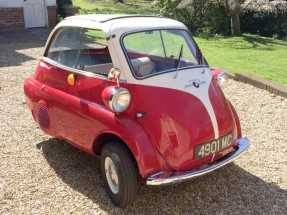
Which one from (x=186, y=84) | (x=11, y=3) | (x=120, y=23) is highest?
(x=11, y=3)

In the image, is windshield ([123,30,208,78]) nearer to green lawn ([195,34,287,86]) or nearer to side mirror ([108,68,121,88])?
side mirror ([108,68,121,88])

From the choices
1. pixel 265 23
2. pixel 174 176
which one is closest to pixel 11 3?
pixel 265 23

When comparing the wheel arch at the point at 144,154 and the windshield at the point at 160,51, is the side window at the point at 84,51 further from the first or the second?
the wheel arch at the point at 144,154

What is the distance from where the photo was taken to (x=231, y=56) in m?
9.20

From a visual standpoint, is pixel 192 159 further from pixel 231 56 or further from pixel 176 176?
pixel 231 56

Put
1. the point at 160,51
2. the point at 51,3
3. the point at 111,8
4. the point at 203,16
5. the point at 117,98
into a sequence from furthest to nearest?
the point at 111,8
the point at 51,3
the point at 203,16
the point at 160,51
the point at 117,98

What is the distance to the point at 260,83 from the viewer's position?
255 inches

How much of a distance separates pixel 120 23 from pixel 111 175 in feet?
4.63

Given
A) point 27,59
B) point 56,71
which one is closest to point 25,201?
point 56,71

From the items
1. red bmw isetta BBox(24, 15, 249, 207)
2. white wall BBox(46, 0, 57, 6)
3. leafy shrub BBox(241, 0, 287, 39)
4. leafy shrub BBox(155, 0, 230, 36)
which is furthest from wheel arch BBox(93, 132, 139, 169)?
white wall BBox(46, 0, 57, 6)

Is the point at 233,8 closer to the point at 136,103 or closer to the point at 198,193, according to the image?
the point at 198,193

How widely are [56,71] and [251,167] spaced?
2.32 metres

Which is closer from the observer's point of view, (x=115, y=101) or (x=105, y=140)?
(x=115, y=101)

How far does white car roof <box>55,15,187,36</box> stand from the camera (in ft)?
10.9
